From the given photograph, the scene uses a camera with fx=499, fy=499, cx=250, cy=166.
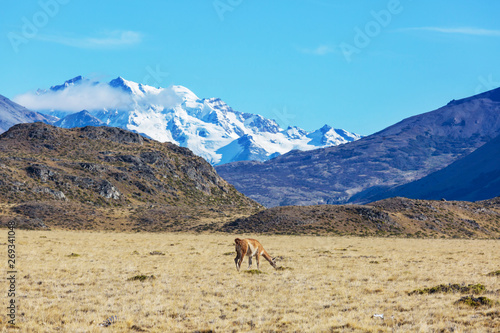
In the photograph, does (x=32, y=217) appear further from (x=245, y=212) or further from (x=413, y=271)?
(x=413, y=271)

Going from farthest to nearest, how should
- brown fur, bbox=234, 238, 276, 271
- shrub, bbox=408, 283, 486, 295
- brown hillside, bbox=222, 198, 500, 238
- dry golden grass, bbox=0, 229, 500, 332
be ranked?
brown hillside, bbox=222, 198, 500, 238
brown fur, bbox=234, 238, 276, 271
shrub, bbox=408, 283, 486, 295
dry golden grass, bbox=0, 229, 500, 332

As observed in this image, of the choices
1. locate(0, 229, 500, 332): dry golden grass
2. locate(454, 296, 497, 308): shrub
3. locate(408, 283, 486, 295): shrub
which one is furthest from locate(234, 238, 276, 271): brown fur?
locate(454, 296, 497, 308): shrub

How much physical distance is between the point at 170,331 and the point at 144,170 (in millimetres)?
167754

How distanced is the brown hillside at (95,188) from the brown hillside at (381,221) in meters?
13.6

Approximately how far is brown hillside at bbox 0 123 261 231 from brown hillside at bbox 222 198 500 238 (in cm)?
1363

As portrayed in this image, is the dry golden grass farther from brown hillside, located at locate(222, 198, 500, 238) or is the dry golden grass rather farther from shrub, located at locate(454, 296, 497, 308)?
brown hillside, located at locate(222, 198, 500, 238)

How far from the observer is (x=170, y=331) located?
17.0 metres

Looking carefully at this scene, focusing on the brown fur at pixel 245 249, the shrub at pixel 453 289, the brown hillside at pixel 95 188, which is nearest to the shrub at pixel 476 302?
the shrub at pixel 453 289


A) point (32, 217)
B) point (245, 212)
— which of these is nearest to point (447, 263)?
point (32, 217)

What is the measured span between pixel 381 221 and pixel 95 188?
8512 centimetres

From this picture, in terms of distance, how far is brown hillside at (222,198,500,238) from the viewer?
10594 centimetres

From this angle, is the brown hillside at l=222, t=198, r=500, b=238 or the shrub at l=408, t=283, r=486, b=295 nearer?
the shrub at l=408, t=283, r=486, b=295

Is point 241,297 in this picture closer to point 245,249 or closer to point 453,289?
point 245,249

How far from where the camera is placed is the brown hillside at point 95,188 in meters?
114
